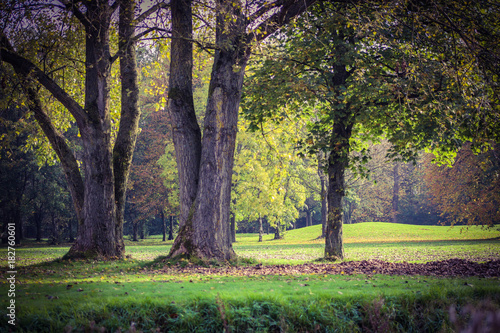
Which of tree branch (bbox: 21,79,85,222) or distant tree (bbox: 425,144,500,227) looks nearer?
tree branch (bbox: 21,79,85,222)

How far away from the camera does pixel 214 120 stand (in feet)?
33.7

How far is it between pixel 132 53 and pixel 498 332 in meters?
14.0

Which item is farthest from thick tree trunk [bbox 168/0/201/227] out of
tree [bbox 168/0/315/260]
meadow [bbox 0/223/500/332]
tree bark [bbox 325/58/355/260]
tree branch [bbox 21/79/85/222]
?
tree bark [bbox 325/58/355/260]

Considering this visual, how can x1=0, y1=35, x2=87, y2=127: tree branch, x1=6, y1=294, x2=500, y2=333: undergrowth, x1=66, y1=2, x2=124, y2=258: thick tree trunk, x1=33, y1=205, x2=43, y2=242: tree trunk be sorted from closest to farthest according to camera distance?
1. x1=6, y1=294, x2=500, y2=333: undergrowth
2. x1=0, y1=35, x2=87, y2=127: tree branch
3. x1=66, y1=2, x2=124, y2=258: thick tree trunk
4. x1=33, y1=205, x2=43, y2=242: tree trunk

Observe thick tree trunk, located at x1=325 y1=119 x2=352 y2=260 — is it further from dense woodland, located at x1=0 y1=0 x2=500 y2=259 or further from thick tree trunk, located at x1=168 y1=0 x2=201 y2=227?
thick tree trunk, located at x1=168 y1=0 x2=201 y2=227

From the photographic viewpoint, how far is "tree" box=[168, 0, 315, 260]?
9.85 meters

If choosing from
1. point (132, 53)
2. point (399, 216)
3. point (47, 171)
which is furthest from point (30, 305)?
point (399, 216)

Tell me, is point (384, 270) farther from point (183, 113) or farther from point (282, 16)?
point (282, 16)

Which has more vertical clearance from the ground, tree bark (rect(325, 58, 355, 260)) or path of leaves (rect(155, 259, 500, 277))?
tree bark (rect(325, 58, 355, 260))

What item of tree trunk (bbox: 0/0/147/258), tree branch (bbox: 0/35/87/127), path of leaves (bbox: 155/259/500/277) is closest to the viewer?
path of leaves (bbox: 155/259/500/277)

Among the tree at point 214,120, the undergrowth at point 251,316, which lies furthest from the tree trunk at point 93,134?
the undergrowth at point 251,316

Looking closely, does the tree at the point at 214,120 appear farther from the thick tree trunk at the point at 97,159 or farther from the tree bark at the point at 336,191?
the tree bark at the point at 336,191

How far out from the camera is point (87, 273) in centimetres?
848

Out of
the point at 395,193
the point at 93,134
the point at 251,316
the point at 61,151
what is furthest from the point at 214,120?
the point at 395,193
